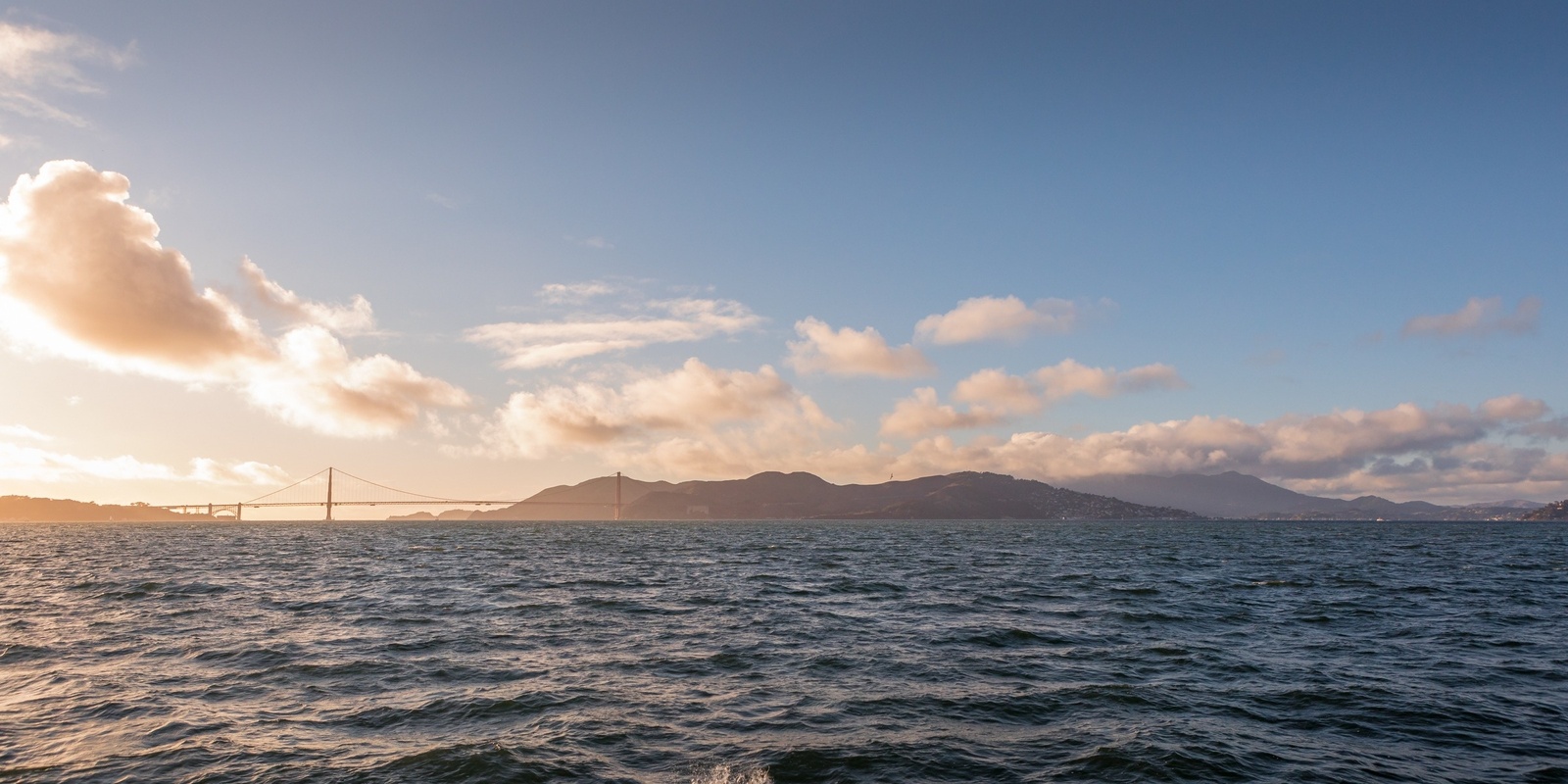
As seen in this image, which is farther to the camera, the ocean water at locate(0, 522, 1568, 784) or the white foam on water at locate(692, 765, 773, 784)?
the ocean water at locate(0, 522, 1568, 784)

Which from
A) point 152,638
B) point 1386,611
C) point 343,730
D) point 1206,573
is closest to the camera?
point 343,730

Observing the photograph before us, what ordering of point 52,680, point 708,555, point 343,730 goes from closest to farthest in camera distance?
point 343,730 < point 52,680 < point 708,555

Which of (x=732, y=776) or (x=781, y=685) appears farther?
(x=781, y=685)

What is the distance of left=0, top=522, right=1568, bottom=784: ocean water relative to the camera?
50.3 ft

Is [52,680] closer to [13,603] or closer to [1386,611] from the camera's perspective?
[13,603]

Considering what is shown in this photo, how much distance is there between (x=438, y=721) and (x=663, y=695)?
492 centimetres

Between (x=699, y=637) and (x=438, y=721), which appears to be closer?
(x=438, y=721)

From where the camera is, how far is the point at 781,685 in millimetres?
21016

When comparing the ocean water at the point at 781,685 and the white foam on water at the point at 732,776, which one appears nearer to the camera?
the white foam on water at the point at 732,776

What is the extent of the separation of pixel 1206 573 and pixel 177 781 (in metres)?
56.9

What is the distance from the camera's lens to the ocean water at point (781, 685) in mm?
15344

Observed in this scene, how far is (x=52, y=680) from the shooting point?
2158 centimetres

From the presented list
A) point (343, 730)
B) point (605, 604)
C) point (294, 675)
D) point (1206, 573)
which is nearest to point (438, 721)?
point (343, 730)

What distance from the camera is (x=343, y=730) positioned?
17141 millimetres
